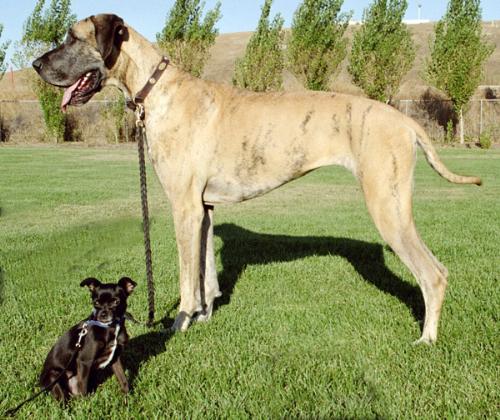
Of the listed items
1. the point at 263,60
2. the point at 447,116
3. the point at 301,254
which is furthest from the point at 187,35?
the point at 301,254

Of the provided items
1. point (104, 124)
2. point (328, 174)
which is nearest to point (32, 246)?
point (328, 174)

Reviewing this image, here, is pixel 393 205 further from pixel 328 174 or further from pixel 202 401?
pixel 328 174

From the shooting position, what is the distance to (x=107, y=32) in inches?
177

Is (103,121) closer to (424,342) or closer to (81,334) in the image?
(424,342)

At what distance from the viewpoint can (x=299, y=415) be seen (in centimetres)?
326

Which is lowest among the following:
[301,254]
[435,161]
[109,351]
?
[301,254]

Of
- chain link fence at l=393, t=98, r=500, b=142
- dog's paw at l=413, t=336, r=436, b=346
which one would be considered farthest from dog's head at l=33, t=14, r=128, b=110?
chain link fence at l=393, t=98, r=500, b=142

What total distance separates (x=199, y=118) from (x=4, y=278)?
3.13 metres

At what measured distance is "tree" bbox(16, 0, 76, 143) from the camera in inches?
1299

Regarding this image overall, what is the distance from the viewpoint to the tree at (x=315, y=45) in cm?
3400

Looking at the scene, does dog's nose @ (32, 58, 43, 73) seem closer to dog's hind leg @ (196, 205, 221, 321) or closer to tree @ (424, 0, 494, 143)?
dog's hind leg @ (196, 205, 221, 321)

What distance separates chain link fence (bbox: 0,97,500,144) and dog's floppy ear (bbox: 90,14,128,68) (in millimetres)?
29630

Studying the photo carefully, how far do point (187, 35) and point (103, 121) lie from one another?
6996 millimetres

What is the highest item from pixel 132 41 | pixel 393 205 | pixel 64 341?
pixel 132 41
